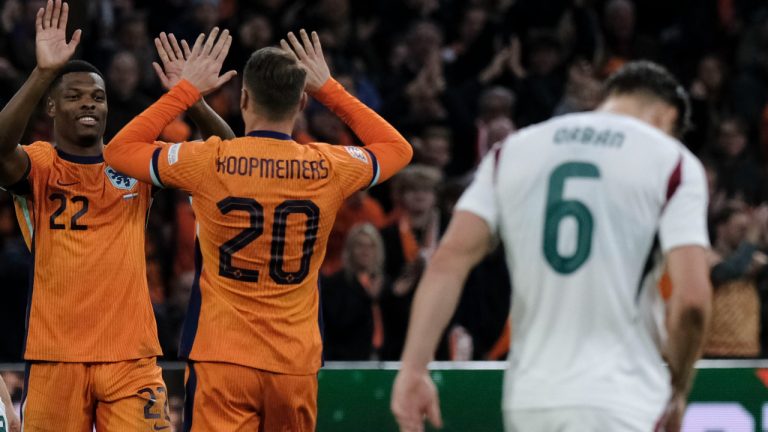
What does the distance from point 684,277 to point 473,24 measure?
10.4 metres

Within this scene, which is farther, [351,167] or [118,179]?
[118,179]

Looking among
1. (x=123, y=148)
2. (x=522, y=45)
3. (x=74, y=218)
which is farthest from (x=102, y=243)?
(x=522, y=45)

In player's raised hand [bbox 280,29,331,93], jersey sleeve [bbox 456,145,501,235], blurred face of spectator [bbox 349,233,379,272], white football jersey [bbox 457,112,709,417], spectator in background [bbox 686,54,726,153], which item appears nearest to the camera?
white football jersey [bbox 457,112,709,417]

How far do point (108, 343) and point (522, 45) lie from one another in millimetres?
9011

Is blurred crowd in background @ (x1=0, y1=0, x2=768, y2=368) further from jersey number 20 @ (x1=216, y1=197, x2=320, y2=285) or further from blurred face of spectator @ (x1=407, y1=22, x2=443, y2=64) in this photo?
jersey number 20 @ (x1=216, y1=197, x2=320, y2=285)

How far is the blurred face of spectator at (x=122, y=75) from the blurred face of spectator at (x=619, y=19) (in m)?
5.76

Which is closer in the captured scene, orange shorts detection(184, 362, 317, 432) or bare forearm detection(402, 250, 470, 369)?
bare forearm detection(402, 250, 470, 369)

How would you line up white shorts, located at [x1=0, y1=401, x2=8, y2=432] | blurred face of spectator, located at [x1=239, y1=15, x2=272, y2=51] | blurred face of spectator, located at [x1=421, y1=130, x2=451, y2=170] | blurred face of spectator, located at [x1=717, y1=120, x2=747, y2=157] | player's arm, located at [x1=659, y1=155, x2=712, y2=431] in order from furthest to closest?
blurred face of spectator, located at [x1=717, y1=120, x2=747, y2=157]
blurred face of spectator, located at [x1=239, y1=15, x2=272, y2=51]
blurred face of spectator, located at [x1=421, y1=130, x2=451, y2=170]
white shorts, located at [x1=0, y1=401, x2=8, y2=432]
player's arm, located at [x1=659, y1=155, x2=712, y2=431]

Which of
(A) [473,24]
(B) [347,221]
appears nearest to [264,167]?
(B) [347,221]

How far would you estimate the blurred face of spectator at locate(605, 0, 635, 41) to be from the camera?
47.9 ft

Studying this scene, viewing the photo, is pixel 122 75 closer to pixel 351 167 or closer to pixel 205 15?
pixel 205 15

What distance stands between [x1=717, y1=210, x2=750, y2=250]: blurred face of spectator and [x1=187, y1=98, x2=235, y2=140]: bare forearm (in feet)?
19.1

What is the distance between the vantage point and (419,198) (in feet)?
34.3

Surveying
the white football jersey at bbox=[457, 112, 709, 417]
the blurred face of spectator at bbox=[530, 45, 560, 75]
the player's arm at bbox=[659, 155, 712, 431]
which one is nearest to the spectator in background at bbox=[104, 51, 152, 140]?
the blurred face of spectator at bbox=[530, 45, 560, 75]
